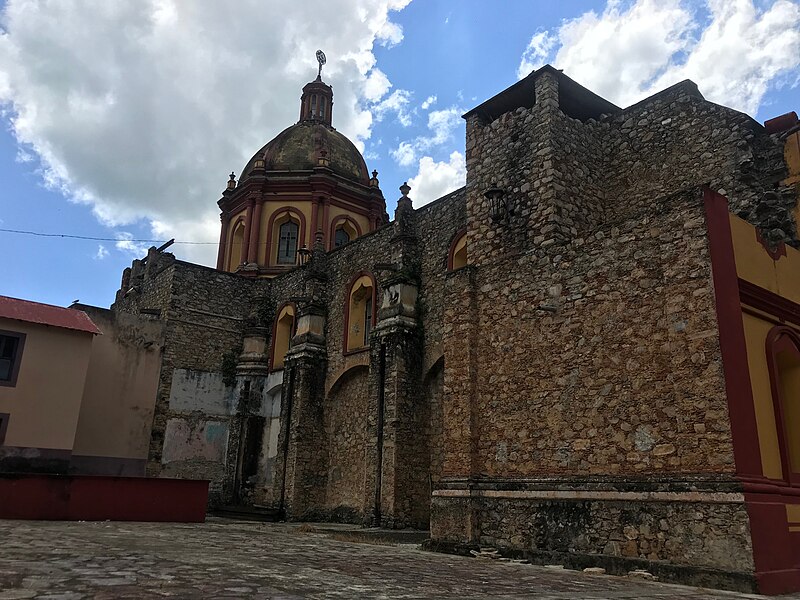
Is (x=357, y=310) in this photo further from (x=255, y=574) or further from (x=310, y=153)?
(x=255, y=574)

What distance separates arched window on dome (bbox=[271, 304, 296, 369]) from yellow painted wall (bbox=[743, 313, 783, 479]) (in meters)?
16.0

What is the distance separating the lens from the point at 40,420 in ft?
51.7

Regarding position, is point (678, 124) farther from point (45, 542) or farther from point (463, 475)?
point (45, 542)

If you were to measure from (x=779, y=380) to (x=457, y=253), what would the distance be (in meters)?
8.63

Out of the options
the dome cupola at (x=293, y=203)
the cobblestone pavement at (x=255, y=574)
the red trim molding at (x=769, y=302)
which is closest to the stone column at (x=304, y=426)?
the dome cupola at (x=293, y=203)

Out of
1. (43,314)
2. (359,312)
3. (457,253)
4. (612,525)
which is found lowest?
(612,525)

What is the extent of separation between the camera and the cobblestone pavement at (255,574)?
16.0ft

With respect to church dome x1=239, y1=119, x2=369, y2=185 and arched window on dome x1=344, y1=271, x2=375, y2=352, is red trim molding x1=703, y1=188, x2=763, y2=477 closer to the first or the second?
arched window on dome x1=344, y1=271, x2=375, y2=352

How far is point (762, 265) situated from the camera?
8.42 m

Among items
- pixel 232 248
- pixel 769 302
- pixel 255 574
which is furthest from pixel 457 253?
pixel 232 248

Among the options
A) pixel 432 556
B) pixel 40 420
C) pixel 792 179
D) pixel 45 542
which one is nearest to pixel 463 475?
pixel 432 556

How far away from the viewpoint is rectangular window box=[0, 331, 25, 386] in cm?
1561

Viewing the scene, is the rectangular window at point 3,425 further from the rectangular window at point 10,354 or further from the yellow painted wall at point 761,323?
the yellow painted wall at point 761,323

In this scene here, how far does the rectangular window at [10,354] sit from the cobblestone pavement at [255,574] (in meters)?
7.17
